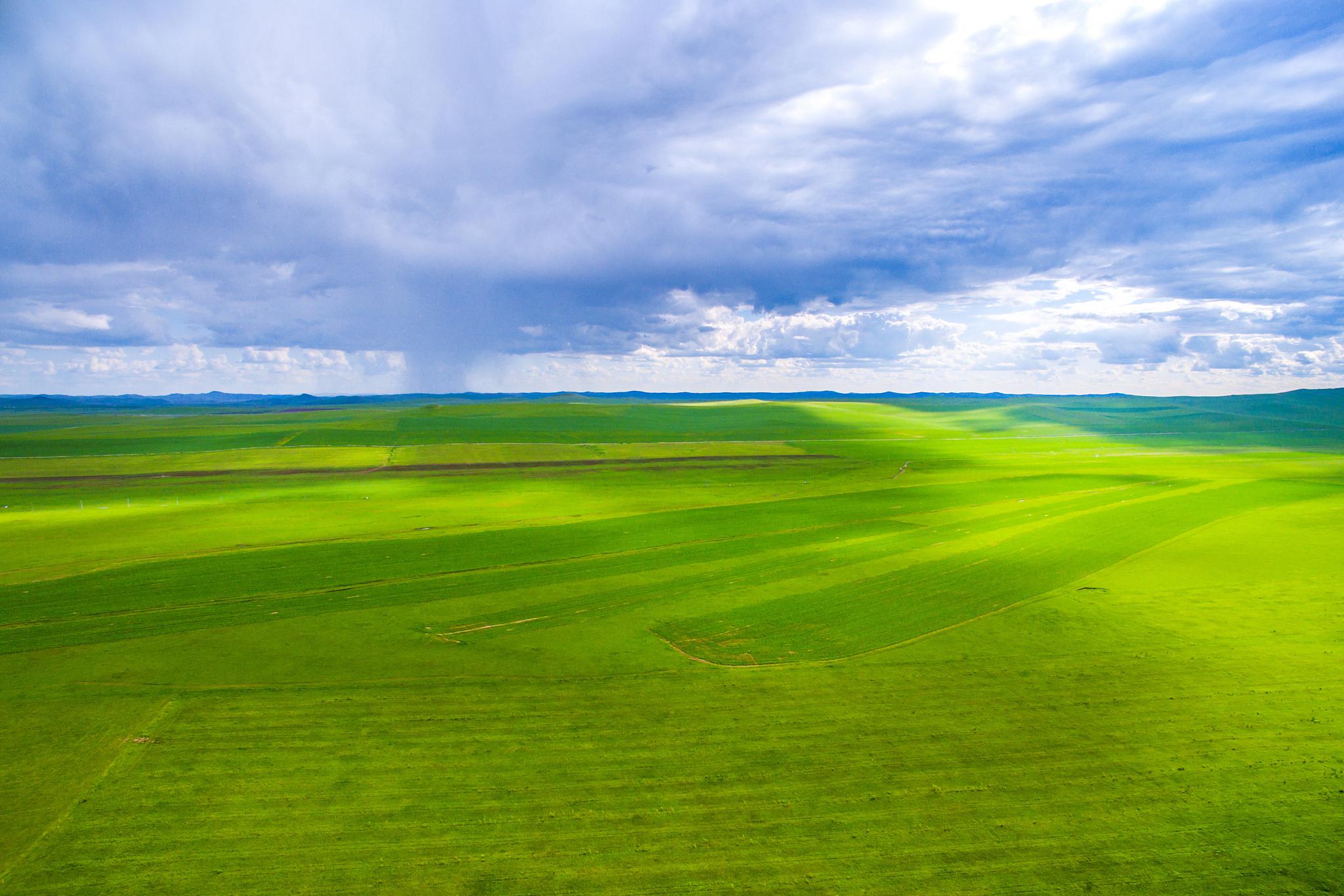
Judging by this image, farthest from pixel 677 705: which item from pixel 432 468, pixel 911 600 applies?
pixel 432 468

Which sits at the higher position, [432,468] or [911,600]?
[432,468]

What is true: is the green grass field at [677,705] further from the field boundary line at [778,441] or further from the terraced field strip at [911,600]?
the field boundary line at [778,441]

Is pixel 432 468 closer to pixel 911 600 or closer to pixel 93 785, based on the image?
pixel 911 600

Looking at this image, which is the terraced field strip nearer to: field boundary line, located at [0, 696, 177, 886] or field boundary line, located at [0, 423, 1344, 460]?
field boundary line, located at [0, 696, 177, 886]

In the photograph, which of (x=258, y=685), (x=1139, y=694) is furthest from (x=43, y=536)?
(x=1139, y=694)

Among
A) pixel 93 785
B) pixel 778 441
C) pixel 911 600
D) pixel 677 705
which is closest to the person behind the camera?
pixel 93 785

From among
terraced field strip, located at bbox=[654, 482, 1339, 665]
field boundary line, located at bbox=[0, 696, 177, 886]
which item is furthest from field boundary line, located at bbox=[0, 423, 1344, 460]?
field boundary line, located at bbox=[0, 696, 177, 886]

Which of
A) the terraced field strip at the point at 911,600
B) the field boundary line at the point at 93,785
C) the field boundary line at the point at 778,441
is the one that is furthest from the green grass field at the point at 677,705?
the field boundary line at the point at 778,441
